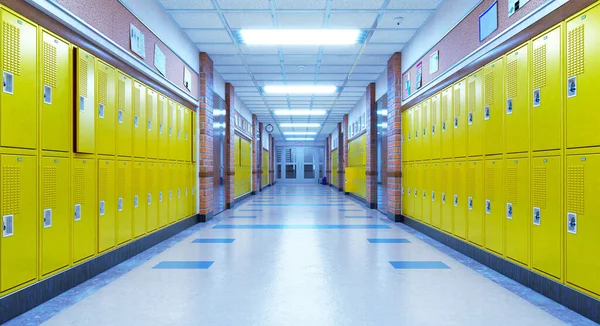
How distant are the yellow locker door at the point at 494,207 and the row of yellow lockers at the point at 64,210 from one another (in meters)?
3.93

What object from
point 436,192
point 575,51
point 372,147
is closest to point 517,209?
point 575,51

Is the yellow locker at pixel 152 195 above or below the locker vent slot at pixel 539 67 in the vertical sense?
below

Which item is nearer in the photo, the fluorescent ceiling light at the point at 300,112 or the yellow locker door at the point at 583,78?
the yellow locker door at the point at 583,78

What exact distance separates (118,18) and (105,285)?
8.99 feet

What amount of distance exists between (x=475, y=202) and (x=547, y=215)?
118cm

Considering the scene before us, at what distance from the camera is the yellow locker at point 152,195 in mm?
4598

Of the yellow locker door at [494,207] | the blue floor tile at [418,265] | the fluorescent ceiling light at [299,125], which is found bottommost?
the blue floor tile at [418,265]

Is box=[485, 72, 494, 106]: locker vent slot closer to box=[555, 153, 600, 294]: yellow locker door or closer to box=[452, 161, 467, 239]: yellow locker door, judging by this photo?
box=[452, 161, 467, 239]: yellow locker door

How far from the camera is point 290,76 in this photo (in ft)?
27.3

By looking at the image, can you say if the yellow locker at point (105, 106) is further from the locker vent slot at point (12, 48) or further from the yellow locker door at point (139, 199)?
the locker vent slot at point (12, 48)

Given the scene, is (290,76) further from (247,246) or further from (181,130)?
(247,246)

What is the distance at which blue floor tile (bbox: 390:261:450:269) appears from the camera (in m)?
3.64

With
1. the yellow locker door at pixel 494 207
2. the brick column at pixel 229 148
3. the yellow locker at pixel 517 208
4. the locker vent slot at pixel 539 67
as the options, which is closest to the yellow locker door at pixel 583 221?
the yellow locker at pixel 517 208

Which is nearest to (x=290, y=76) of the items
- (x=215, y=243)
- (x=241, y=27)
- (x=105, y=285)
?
(x=241, y=27)
